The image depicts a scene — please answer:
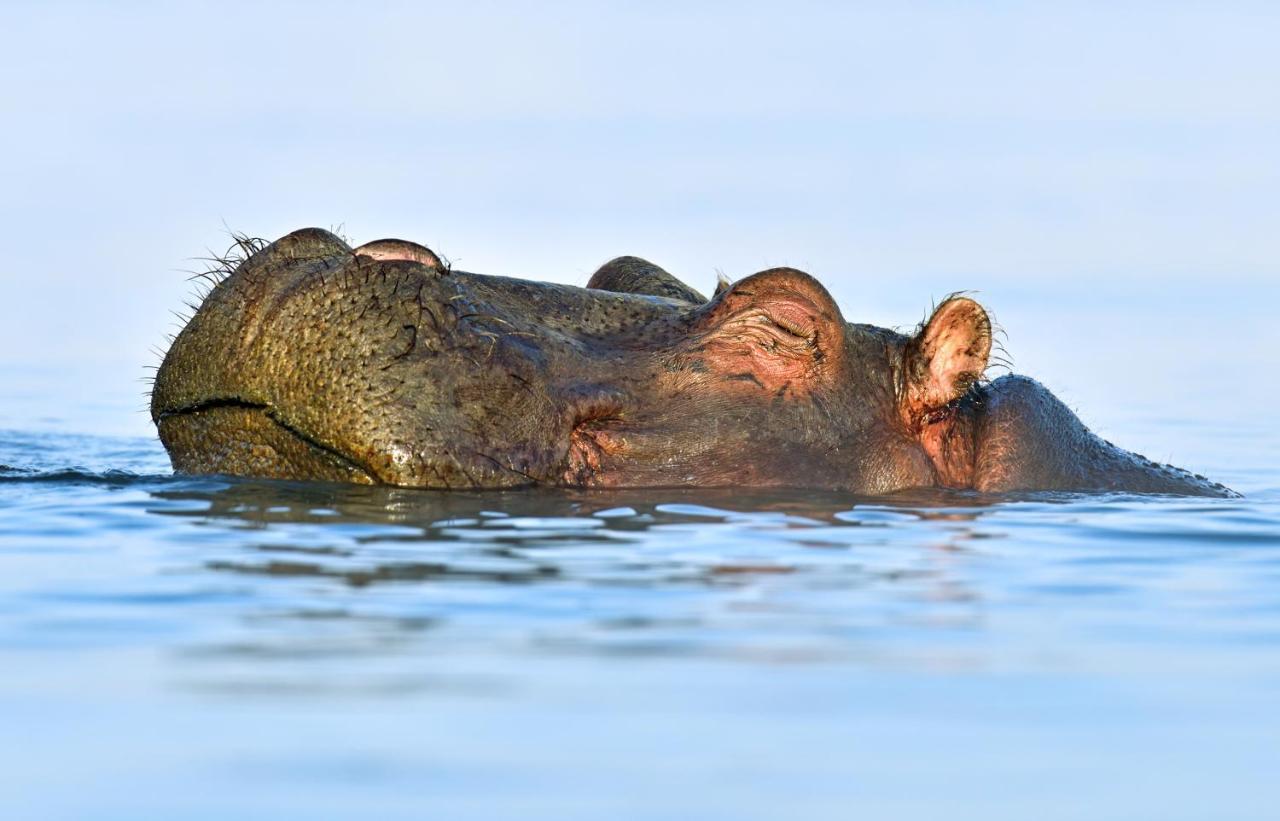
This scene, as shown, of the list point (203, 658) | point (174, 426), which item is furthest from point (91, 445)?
point (203, 658)

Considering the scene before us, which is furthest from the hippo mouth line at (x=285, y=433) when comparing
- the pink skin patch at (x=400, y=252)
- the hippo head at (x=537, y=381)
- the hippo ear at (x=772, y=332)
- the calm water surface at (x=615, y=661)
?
the hippo ear at (x=772, y=332)

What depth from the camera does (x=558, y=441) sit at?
8.26 m

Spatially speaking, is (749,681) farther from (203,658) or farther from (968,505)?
(968,505)

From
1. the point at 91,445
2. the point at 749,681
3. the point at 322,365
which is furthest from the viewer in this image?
the point at 91,445

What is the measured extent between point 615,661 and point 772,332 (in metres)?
4.04

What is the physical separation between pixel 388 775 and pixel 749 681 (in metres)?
1.20

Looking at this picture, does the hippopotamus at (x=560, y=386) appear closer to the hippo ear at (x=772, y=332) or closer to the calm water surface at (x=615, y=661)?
the hippo ear at (x=772, y=332)

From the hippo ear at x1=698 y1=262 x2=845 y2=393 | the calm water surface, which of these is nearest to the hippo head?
the hippo ear at x1=698 y1=262 x2=845 y2=393

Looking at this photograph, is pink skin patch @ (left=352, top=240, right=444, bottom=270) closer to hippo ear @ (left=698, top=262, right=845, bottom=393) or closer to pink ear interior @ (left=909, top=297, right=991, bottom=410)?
hippo ear @ (left=698, top=262, right=845, bottom=393)

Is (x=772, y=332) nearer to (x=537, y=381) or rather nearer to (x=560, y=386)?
(x=560, y=386)

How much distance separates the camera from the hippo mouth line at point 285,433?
8000 millimetres

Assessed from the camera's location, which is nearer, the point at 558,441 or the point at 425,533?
the point at 425,533

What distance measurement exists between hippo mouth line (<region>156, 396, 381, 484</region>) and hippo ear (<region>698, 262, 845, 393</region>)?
68.4 inches

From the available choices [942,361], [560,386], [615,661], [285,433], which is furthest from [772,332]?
[615,661]
